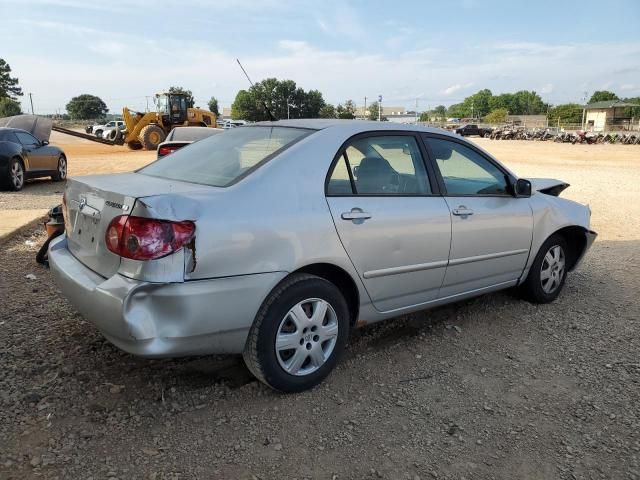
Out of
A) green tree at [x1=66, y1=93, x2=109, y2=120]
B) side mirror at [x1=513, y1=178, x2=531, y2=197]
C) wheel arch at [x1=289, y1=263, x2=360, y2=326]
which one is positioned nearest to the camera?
wheel arch at [x1=289, y1=263, x2=360, y2=326]

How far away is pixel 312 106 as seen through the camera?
77000 millimetres

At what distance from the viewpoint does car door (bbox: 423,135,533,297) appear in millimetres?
3914

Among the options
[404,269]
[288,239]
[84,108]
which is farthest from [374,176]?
[84,108]

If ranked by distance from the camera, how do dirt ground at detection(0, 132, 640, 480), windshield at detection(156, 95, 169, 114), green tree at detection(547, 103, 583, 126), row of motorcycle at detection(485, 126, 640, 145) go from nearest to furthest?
1. dirt ground at detection(0, 132, 640, 480)
2. windshield at detection(156, 95, 169, 114)
3. row of motorcycle at detection(485, 126, 640, 145)
4. green tree at detection(547, 103, 583, 126)

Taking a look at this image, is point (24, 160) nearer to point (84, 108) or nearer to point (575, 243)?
point (575, 243)

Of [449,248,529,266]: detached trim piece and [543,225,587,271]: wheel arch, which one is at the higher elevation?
[449,248,529,266]: detached trim piece

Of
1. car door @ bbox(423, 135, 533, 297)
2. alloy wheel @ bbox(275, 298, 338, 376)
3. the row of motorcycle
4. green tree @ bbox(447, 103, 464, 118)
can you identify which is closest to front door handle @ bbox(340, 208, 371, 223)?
alloy wheel @ bbox(275, 298, 338, 376)

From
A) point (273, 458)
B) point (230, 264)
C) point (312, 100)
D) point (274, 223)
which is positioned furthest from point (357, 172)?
point (312, 100)

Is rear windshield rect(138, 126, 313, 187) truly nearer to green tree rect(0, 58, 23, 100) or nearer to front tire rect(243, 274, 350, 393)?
front tire rect(243, 274, 350, 393)

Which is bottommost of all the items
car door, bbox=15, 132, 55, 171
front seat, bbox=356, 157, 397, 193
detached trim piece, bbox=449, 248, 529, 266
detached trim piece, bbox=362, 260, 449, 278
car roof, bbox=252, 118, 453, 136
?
detached trim piece, bbox=449, 248, 529, 266

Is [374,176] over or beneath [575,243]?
over

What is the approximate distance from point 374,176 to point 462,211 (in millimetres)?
749

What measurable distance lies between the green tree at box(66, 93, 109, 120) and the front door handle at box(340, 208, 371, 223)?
5201 inches

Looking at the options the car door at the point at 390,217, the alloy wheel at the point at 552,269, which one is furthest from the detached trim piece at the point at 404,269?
the alloy wheel at the point at 552,269
